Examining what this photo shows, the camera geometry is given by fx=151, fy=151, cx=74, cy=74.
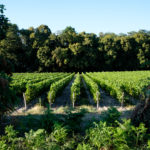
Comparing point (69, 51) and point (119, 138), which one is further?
point (69, 51)

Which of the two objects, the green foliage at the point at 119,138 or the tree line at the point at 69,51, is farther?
the tree line at the point at 69,51

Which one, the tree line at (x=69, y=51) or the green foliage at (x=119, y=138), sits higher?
the tree line at (x=69, y=51)

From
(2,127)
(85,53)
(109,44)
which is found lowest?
(2,127)

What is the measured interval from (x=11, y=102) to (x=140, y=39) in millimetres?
58871

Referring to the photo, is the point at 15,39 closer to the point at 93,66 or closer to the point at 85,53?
the point at 85,53

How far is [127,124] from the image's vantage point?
4309 millimetres

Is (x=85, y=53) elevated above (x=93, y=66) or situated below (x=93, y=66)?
above

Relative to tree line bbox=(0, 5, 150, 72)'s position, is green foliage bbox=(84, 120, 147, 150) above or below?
below

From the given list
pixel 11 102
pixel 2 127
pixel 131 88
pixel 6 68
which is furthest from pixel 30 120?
pixel 131 88

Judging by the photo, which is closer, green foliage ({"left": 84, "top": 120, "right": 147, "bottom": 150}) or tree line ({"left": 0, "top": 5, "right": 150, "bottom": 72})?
green foliage ({"left": 84, "top": 120, "right": 147, "bottom": 150})

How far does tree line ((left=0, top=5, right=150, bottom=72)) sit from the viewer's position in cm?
4834

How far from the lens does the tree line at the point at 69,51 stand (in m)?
48.3

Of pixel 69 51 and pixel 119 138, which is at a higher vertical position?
pixel 69 51

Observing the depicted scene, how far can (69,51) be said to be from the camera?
2021 inches
